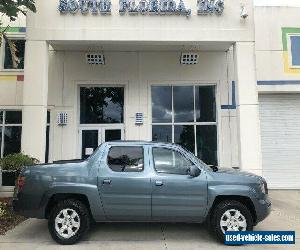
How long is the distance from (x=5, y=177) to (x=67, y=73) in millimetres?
4380

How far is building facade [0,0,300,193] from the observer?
38.2 ft

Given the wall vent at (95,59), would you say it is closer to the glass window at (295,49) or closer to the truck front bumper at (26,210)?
the glass window at (295,49)

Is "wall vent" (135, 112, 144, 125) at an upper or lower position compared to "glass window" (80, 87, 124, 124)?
lower

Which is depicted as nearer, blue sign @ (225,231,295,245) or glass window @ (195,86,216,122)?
blue sign @ (225,231,295,245)

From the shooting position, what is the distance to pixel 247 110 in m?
11.6

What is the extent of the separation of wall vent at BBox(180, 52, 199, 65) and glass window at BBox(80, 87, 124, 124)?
2.51 metres

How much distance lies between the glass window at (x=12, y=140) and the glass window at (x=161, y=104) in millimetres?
5020

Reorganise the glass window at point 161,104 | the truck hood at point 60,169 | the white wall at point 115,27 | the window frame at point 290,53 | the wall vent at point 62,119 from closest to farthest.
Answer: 1. the truck hood at point 60,169
2. the white wall at point 115,27
3. the wall vent at point 62,119
4. the glass window at point 161,104
5. the window frame at point 290,53

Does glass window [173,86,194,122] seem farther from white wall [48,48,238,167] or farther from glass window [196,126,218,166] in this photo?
glass window [196,126,218,166]

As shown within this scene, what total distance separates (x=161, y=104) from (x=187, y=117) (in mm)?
1086

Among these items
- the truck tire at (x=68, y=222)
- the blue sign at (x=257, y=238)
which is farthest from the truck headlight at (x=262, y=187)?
the truck tire at (x=68, y=222)

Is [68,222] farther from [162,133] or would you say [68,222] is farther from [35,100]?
[162,133]

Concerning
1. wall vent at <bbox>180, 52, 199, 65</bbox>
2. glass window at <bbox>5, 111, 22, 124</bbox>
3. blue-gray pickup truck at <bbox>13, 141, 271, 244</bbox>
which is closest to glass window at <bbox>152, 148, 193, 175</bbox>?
blue-gray pickup truck at <bbox>13, 141, 271, 244</bbox>

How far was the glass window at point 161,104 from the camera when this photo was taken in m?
14.0
